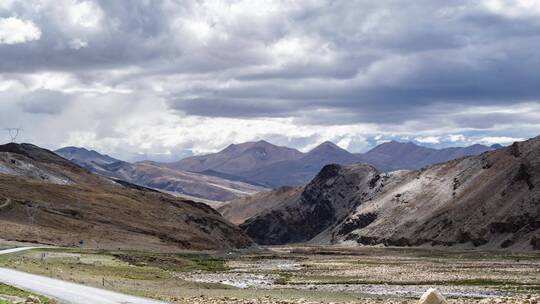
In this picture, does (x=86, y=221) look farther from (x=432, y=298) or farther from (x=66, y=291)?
(x=432, y=298)

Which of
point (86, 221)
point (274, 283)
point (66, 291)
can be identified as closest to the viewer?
point (66, 291)

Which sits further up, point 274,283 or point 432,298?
point 432,298

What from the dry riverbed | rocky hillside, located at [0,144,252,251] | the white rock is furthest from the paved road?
rocky hillside, located at [0,144,252,251]

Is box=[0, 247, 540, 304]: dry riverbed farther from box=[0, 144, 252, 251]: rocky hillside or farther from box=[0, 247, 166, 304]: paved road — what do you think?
box=[0, 144, 252, 251]: rocky hillside

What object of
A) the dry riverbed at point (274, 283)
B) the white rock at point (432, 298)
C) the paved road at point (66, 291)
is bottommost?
the dry riverbed at point (274, 283)

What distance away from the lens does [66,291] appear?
42312 mm

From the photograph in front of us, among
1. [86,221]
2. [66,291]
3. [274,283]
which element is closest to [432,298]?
[66,291]

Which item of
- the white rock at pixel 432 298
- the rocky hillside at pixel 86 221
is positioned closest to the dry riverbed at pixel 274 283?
the white rock at pixel 432 298

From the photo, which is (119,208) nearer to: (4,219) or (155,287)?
(4,219)

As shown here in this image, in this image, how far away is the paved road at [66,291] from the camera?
37.8 m

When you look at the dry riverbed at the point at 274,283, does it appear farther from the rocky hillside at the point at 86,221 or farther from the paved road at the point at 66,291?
the rocky hillside at the point at 86,221

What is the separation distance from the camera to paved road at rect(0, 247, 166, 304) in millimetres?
37844

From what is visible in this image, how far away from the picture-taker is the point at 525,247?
163375mm

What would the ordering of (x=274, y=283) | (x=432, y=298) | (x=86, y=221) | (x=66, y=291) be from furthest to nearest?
(x=86, y=221), (x=274, y=283), (x=66, y=291), (x=432, y=298)
